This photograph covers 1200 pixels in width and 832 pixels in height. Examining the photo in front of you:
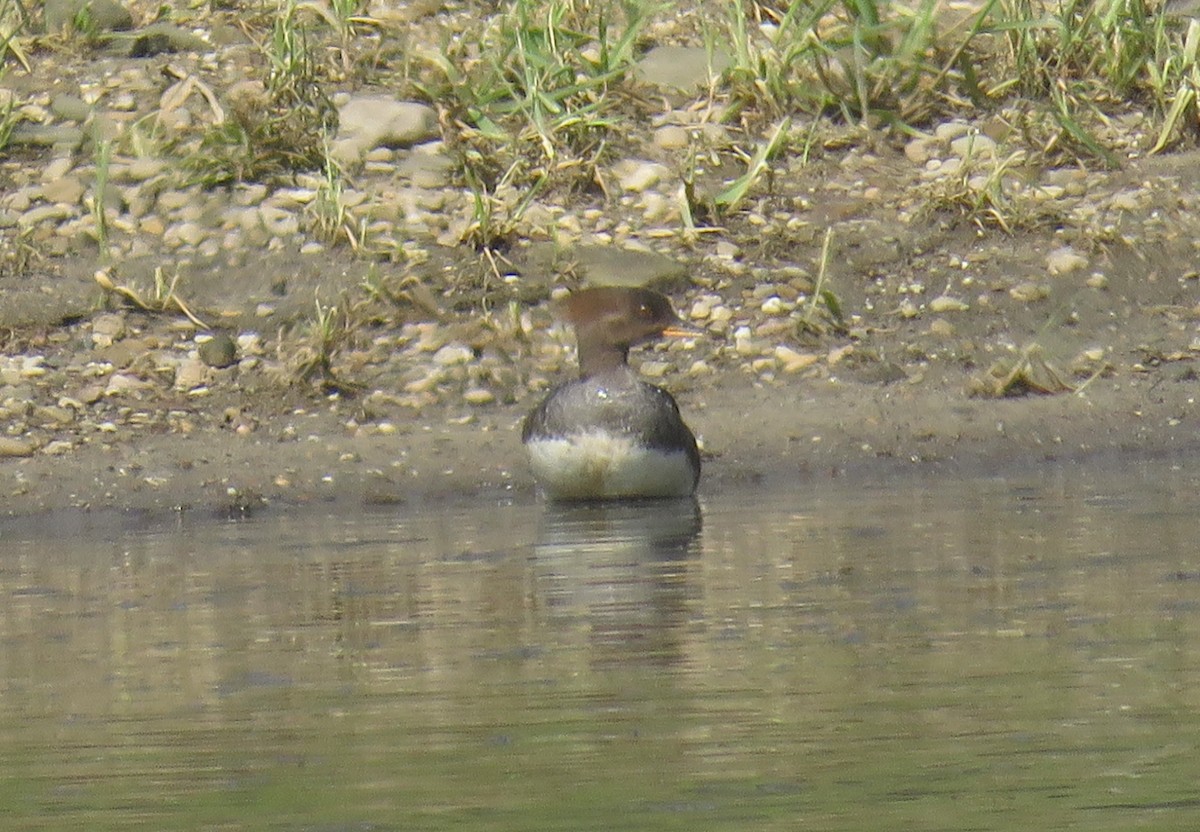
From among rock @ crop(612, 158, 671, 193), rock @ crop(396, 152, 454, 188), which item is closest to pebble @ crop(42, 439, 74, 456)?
rock @ crop(396, 152, 454, 188)

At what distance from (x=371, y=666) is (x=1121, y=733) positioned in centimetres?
183

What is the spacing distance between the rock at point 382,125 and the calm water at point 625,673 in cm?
393

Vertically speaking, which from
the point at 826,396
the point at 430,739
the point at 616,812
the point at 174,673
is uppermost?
the point at 616,812

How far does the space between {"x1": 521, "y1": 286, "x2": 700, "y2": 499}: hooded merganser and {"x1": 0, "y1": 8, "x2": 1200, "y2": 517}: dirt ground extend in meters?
0.38

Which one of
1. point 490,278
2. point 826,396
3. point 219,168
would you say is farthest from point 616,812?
point 219,168

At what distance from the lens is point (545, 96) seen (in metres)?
11.9

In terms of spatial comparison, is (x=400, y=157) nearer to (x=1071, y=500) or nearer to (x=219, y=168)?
(x=219, y=168)

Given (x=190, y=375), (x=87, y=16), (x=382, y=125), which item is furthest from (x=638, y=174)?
(x=87, y=16)

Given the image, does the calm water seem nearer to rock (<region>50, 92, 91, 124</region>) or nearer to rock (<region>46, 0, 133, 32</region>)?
rock (<region>50, 92, 91, 124</region>)

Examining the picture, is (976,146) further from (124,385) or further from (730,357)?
(124,385)

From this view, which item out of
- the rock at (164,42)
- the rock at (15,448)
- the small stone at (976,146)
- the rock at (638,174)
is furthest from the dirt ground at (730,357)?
the rock at (164,42)

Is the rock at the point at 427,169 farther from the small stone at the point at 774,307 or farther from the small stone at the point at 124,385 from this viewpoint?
the small stone at the point at 124,385

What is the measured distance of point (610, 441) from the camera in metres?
8.99

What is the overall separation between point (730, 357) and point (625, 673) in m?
5.60
